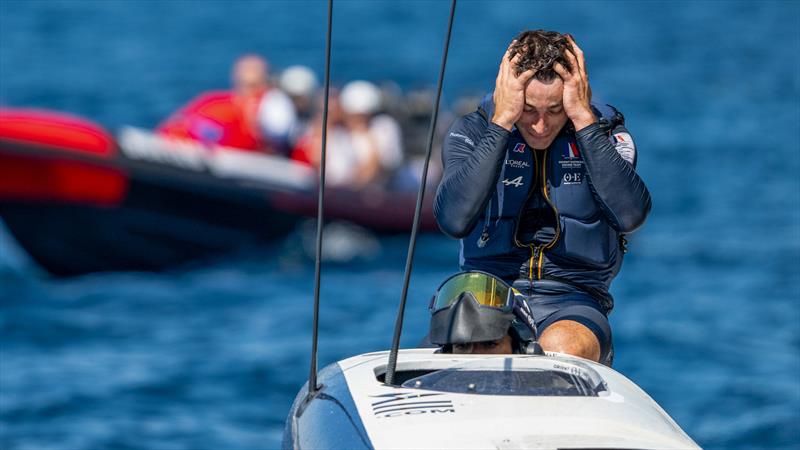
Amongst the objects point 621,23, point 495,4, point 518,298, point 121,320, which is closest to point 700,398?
point 121,320

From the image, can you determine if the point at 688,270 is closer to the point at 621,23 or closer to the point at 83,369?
the point at 83,369

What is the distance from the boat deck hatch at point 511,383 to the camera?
3443mm

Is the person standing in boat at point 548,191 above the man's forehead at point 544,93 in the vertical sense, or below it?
below

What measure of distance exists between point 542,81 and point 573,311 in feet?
2.25

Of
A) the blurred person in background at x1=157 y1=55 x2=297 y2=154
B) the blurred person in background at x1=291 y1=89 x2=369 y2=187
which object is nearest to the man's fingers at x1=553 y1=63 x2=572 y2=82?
the blurred person in background at x1=157 y1=55 x2=297 y2=154

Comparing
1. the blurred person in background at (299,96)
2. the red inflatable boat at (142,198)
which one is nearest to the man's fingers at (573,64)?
the red inflatable boat at (142,198)

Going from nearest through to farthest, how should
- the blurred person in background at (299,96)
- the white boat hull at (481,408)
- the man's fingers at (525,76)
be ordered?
the white boat hull at (481,408) → the man's fingers at (525,76) → the blurred person in background at (299,96)

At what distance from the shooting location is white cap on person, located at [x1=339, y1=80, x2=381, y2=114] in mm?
12930

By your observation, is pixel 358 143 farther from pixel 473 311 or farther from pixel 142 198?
pixel 473 311

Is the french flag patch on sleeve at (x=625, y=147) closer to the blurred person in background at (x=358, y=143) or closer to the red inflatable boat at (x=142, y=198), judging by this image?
the red inflatable boat at (x=142, y=198)

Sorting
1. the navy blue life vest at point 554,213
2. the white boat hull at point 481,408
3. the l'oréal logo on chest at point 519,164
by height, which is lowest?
the white boat hull at point 481,408

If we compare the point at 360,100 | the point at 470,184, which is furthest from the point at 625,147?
the point at 360,100

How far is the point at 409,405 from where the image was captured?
3.34 m

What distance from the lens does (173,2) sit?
31.2 metres
